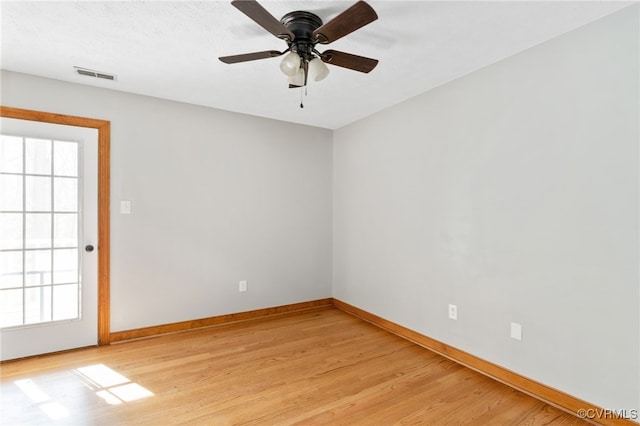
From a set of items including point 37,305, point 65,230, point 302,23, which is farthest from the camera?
point 65,230

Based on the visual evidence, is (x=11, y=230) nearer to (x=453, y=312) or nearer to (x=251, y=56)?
(x=251, y=56)

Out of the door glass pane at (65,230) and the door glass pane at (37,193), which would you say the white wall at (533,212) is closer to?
the door glass pane at (65,230)

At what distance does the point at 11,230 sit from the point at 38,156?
662 mm

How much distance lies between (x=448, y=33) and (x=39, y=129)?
340 centimetres

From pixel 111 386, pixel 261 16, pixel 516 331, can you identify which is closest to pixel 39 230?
pixel 111 386

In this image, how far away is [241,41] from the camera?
224cm

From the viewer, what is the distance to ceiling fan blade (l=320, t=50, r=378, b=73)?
6.46ft

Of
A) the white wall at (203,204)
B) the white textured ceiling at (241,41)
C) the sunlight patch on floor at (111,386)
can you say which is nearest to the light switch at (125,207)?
the white wall at (203,204)

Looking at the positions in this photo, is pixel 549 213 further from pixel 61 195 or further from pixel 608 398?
pixel 61 195

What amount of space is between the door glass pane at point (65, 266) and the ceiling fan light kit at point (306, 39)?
2346mm

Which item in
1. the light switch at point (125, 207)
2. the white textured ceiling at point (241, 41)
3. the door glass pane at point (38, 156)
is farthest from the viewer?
the light switch at point (125, 207)

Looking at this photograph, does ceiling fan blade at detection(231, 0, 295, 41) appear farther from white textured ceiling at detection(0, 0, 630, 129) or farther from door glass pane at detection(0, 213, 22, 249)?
door glass pane at detection(0, 213, 22, 249)

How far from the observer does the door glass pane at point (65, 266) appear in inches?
113

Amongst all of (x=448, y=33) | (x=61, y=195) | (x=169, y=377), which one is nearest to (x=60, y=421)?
(x=169, y=377)
